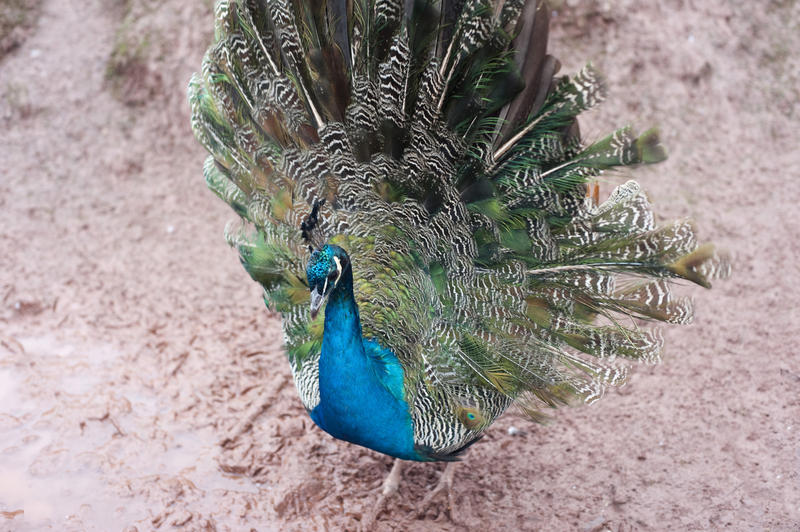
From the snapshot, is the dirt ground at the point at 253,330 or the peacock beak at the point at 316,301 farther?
the dirt ground at the point at 253,330

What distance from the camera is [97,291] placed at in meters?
5.77

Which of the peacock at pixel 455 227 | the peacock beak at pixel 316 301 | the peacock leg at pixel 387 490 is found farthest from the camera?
the peacock leg at pixel 387 490

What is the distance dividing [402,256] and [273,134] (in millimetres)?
1065

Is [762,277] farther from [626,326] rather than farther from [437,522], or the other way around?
[437,522]

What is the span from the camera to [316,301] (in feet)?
9.50

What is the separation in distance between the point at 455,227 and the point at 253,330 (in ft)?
8.48

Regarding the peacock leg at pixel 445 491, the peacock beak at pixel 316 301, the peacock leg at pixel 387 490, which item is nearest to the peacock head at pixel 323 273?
the peacock beak at pixel 316 301

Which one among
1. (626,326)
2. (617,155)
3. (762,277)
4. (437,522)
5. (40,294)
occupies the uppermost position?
(617,155)

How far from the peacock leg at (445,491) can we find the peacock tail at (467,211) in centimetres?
76

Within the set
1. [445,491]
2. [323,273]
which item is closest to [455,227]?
[323,273]

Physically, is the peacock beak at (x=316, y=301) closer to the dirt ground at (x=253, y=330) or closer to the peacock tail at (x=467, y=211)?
the peacock tail at (x=467, y=211)

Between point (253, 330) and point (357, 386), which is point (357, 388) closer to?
point (357, 386)

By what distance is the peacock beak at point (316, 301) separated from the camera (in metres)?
2.88

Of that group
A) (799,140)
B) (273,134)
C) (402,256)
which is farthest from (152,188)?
(799,140)
